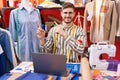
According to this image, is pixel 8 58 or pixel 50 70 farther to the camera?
pixel 8 58

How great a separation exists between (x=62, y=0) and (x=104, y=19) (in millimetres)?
849

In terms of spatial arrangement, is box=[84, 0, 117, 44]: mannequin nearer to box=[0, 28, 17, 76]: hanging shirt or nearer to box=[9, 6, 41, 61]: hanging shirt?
box=[9, 6, 41, 61]: hanging shirt

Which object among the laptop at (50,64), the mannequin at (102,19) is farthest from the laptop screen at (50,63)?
the mannequin at (102,19)

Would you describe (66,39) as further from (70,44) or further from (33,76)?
(33,76)

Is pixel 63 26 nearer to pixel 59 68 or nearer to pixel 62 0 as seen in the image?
pixel 59 68

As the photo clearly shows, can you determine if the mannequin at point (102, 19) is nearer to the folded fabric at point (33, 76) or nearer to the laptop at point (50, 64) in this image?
the laptop at point (50, 64)

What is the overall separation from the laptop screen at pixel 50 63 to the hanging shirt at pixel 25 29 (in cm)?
130

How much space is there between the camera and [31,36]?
2.98 meters

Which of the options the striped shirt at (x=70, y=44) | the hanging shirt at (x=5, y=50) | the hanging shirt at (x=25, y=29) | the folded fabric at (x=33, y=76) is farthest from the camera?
the hanging shirt at (x=25, y=29)

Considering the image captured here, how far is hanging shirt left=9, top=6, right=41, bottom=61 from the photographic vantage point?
292 centimetres

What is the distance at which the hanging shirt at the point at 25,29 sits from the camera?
2.92 meters

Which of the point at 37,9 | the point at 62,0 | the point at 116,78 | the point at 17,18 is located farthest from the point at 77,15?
the point at 116,78

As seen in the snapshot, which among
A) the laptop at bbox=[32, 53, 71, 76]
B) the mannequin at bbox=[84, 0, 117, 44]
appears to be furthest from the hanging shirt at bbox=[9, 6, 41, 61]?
the laptop at bbox=[32, 53, 71, 76]

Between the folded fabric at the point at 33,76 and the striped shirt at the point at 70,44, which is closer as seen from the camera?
the folded fabric at the point at 33,76
